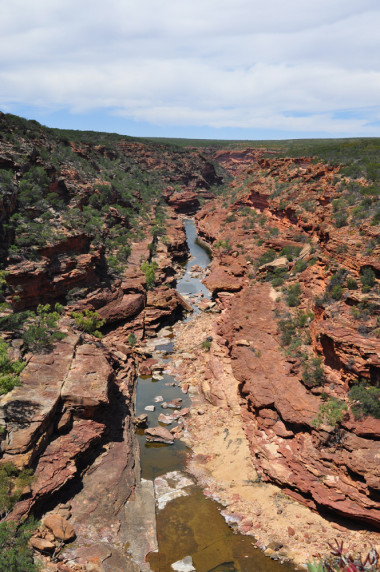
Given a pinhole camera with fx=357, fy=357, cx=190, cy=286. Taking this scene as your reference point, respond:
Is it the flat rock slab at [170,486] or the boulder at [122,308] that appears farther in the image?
the boulder at [122,308]

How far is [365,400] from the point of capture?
1633 centimetres

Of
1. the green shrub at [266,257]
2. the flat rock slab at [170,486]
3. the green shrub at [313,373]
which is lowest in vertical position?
the flat rock slab at [170,486]

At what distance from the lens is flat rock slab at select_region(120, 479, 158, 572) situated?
597 inches

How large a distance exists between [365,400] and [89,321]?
801 inches

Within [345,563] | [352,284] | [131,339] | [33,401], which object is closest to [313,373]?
[352,284]

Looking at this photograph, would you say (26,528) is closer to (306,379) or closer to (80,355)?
(80,355)

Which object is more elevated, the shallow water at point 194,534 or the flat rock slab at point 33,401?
the flat rock slab at point 33,401

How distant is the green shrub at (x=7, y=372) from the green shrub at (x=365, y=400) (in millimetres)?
16131

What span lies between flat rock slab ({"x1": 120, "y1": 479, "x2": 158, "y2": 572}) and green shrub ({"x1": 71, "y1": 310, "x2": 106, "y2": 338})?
44.5 feet

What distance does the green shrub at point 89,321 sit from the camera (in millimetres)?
28547

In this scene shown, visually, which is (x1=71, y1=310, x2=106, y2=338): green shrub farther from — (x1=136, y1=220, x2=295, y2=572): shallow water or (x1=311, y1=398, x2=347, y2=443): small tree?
(x1=311, y1=398, x2=347, y2=443): small tree

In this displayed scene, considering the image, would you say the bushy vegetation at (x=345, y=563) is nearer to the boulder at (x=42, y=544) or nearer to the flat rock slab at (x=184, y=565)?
the flat rock slab at (x=184, y=565)

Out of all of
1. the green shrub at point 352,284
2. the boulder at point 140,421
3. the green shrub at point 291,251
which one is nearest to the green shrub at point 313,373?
the green shrub at point 352,284

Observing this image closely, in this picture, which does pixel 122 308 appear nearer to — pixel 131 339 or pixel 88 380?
pixel 131 339
